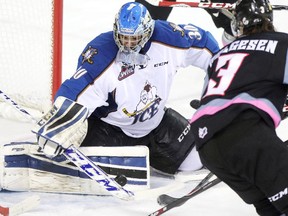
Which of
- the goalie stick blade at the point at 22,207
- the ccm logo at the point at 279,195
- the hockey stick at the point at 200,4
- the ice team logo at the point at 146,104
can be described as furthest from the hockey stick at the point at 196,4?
the ccm logo at the point at 279,195

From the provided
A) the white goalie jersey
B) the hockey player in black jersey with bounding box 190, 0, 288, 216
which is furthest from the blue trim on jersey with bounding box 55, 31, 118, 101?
the hockey player in black jersey with bounding box 190, 0, 288, 216

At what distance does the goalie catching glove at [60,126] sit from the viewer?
8.54ft

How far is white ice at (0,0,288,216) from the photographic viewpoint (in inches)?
104

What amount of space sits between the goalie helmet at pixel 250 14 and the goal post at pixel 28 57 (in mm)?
1351

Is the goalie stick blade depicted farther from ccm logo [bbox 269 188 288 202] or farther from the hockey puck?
ccm logo [bbox 269 188 288 202]

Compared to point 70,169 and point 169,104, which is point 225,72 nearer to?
point 70,169

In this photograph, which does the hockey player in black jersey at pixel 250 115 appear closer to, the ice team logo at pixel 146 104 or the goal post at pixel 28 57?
the ice team logo at pixel 146 104

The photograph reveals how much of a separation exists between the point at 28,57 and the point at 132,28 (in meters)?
0.84

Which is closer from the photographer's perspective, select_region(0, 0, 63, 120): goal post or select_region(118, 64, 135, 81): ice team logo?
select_region(118, 64, 135, 81): ice team logo


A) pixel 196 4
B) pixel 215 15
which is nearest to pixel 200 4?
pixel 196 4

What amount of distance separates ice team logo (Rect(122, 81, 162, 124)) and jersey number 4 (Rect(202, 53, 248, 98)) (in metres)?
0.80

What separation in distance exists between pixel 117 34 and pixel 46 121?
434 mm

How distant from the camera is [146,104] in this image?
2918mm

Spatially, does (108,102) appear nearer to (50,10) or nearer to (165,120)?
(165,120)
